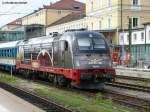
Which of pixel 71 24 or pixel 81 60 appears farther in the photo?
pixel 71 24

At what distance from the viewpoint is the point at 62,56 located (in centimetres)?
2388

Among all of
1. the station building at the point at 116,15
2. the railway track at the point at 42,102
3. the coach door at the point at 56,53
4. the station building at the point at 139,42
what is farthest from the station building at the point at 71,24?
the railway track at the point at 42,102

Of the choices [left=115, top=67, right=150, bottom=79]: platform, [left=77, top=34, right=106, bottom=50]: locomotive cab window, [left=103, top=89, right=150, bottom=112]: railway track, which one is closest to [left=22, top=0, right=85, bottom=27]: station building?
[left=115, top=67, right=150, bottom=79]: platform

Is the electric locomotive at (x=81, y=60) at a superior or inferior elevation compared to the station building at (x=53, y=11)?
inferior

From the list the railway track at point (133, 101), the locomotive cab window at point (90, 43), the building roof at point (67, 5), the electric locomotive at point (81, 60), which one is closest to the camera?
the railway track at point (133, 101)

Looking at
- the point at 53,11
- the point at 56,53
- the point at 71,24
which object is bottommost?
the point at 56,53

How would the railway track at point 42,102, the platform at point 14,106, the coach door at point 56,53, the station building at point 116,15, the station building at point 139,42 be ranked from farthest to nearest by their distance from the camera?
the station building at point 116,15 < the station building at point 139,42 < the coach door at point 56,53 < the railway track at point 42,102 < the platform at point 14,106

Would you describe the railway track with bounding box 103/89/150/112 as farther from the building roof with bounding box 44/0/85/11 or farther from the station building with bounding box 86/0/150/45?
the building roof with bounding box 44/0/85/11

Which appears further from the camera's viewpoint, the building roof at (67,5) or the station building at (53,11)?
the building roof at (67,5)

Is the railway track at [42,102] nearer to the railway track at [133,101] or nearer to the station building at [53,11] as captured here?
the railway track at [133,101]

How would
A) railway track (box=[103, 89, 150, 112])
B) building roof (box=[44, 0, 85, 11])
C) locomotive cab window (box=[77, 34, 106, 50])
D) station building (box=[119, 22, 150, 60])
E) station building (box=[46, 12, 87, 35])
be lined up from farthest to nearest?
building roof (box=[44, 0, 85, 11])
station building (box=[46, 12, 87, 35])
station building (box=[119, 22, 150, 60])
locomotive cab window (box=[77, 34, 106, 50])
railway track (box=[103, 89, 150, 112])

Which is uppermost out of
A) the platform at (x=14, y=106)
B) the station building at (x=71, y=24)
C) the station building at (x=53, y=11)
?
the station building at (x=53, y=11)

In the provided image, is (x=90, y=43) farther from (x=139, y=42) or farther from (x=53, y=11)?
(x=53, y=11)

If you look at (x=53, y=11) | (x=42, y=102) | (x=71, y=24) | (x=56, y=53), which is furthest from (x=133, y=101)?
(x=53, y=11)
